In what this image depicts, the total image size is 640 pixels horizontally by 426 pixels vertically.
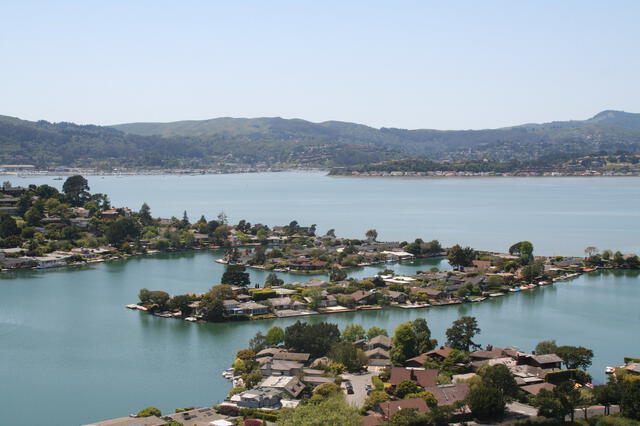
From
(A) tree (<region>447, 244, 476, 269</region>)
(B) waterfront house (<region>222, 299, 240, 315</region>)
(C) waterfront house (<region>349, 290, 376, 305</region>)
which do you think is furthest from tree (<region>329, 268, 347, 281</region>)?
(B) waterfront house (<region>222, 299, 240, 315</region>)

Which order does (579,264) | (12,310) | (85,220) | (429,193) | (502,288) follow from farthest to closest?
(429,193)
(85,220)
(579,264)
(502,288)
(12,310)

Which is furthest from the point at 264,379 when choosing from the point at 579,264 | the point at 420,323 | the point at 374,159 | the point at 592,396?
the point at 374,159

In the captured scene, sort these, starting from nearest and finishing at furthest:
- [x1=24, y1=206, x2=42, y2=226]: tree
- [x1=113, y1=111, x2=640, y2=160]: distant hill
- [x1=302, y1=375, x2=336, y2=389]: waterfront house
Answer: [x1=302, y1=375, x2=336, y2=389]: waterfront house → [x1=24, y1=206, x2=42, y2=226]: tree → [x1=113, y1=111, x2=640, y2=160]: distant hill

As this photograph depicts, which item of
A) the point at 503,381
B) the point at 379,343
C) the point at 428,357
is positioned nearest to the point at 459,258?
the point at 379,343

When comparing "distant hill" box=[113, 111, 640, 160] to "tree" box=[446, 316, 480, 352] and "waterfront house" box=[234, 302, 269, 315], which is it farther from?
"tree" box=[446, 316, 480, 352]

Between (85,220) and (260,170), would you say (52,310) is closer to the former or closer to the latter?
(85,220)

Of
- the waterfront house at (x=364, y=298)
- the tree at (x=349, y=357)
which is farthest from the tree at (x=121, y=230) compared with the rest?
the tree at (x=349, y=357)
